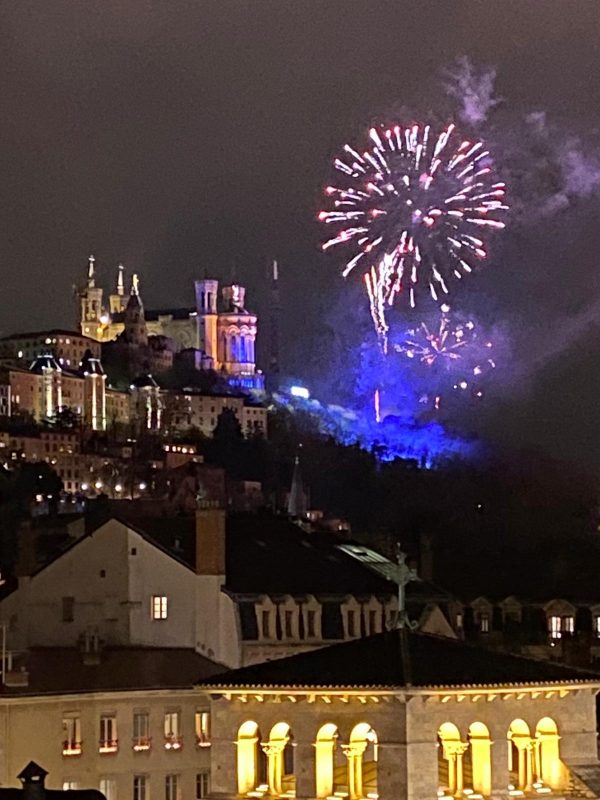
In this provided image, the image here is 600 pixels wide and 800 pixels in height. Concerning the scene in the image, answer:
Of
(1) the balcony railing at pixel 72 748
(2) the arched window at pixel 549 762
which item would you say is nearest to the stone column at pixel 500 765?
(2) the arched window at pixel 549 762

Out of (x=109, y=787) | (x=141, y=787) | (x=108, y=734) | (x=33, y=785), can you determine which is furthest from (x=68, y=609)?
(x=33, y=785)

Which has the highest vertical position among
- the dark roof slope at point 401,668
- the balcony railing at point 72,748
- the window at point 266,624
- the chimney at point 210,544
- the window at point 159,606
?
the chimney at point 210,544

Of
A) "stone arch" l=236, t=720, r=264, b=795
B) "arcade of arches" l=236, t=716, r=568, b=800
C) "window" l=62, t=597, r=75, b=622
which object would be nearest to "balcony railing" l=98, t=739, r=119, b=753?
"window" l=62, t=597, r=75, b=622

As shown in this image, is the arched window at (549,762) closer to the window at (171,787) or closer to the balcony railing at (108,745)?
the balcony railing at (108,745)

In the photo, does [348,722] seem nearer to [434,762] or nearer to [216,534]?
[434,762]

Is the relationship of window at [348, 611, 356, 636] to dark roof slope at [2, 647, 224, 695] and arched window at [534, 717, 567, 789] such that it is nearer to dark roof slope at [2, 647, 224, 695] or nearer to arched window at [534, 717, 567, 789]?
dark roof slope at [2, 647, 224, 695]

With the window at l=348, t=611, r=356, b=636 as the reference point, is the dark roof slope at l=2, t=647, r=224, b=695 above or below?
below

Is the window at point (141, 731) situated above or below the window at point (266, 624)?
below
